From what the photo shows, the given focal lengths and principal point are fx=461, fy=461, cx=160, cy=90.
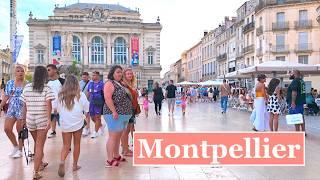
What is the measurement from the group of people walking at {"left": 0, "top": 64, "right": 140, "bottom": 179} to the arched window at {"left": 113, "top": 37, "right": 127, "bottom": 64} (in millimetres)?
73462

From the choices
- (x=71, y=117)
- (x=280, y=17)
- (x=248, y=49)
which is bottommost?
(x=71, y=117)

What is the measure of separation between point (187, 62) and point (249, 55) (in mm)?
61380

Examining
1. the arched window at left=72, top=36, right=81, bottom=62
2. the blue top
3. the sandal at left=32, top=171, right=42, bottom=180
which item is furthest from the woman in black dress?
the arched window at left=72, top=36, right=81, bottom=62

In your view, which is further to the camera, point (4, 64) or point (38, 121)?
point (4, 64)

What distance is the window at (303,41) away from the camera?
49.4 meters

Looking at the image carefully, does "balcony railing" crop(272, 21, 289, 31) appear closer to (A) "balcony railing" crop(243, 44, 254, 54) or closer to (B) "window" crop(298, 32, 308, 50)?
(B) "window" crop(298, 32, 308, 50)

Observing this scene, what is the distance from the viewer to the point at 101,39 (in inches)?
3221

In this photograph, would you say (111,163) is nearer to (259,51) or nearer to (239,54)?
(259,51)

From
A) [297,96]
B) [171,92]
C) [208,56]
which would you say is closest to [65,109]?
[297,96]

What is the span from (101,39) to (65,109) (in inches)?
2992

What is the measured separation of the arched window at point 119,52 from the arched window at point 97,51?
2.48m

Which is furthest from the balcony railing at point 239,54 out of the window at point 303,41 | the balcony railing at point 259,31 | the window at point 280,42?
the window at point 303,41

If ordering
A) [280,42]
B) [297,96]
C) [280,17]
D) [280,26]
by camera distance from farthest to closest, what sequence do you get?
[280,42] → [280,17] → [280,26] → [297,96]

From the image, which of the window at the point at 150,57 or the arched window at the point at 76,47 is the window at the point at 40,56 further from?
the window at the point at 150,57
